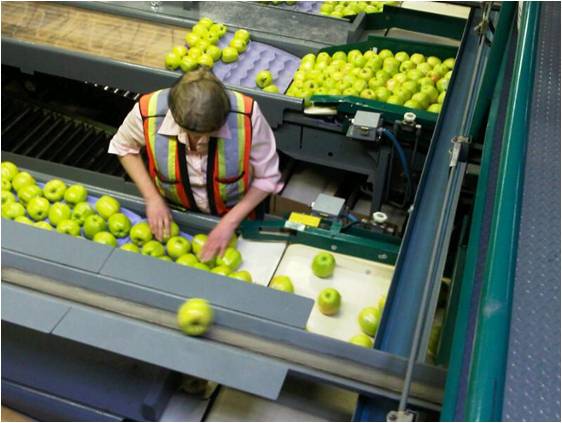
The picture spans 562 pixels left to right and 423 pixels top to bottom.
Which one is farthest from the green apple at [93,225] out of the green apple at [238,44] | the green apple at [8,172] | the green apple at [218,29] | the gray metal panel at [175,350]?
the green apple at [218,29]

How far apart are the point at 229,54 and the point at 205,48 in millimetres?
205

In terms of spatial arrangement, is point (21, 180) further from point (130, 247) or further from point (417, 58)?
point (417, 58)

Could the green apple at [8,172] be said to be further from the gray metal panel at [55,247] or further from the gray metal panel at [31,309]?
the gray metal panel at [31,309]

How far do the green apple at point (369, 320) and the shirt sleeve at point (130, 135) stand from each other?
4.91 feet

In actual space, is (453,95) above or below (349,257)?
above

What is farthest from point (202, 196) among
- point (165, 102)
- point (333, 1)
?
point (333, 1)

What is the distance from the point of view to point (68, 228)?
2895 mm

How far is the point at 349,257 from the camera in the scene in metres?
2.86

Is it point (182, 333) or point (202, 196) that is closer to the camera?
point (182, 333)

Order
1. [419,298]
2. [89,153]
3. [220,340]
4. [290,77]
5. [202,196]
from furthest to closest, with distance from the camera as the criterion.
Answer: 1. [89,153]
2. [290,77]
3. [202,196]
4. [419,298]
5. [220,340]

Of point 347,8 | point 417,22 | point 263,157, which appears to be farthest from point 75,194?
point 417,22

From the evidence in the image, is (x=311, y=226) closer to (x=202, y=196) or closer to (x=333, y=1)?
(x=202, y=196)

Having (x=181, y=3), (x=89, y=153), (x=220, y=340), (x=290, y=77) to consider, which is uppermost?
(x=181, y=3)

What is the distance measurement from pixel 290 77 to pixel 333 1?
1.15m
